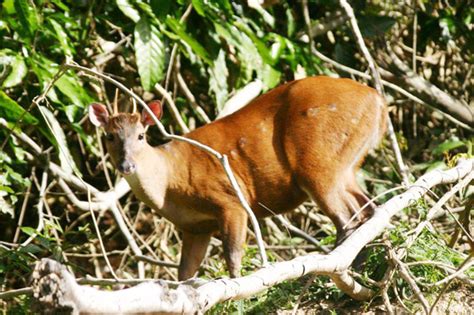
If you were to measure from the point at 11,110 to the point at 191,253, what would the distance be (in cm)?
168

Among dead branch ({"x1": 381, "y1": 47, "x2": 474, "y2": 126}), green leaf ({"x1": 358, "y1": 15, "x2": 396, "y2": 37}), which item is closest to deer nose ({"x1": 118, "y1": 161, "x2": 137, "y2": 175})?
green leaf ({"x1": 358, "y1": 15, "x2": 396, "y2": 37})

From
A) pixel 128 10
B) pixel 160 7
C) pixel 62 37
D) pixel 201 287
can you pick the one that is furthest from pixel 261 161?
pixel 201 287

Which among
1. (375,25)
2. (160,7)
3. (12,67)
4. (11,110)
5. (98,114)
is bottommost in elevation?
(375,25)

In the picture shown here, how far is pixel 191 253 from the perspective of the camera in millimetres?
7562

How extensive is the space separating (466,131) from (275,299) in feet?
14.7

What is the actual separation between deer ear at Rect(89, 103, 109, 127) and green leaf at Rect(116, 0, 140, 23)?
787 millimetres

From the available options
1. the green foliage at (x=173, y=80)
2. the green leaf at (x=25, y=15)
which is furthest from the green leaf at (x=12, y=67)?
the green leaf at (x=25, y=15)

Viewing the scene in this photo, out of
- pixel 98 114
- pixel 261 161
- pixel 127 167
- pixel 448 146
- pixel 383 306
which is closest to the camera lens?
pixel 383 306

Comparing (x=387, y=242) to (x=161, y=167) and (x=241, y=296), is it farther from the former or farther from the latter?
(x=161, y=167)

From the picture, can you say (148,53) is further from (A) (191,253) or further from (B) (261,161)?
(A) (191,253)

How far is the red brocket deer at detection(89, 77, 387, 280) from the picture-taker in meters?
7.31

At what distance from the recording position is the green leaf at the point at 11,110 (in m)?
7.08

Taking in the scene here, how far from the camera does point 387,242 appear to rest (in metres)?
5.36

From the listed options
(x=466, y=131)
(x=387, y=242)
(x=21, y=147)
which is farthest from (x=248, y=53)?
(x=387, y=242)
